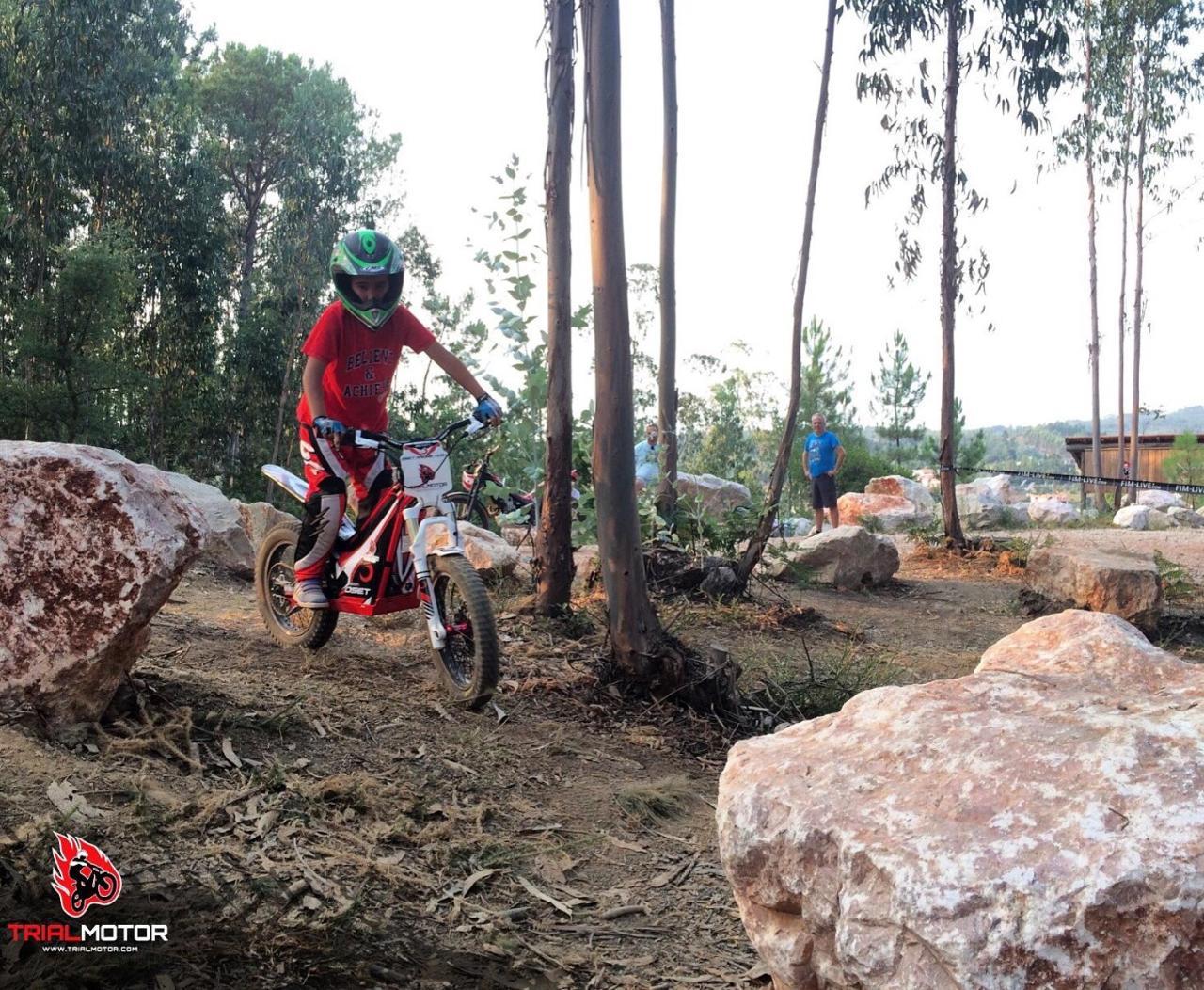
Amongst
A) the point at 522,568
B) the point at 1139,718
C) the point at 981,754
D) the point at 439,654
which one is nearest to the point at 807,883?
the point at 981,754

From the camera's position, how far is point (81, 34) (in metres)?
22.9

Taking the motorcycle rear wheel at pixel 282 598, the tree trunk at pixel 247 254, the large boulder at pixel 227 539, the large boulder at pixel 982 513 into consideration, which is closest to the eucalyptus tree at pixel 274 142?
the tree trunk at pixel 247 254

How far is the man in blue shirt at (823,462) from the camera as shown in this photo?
15.3 m

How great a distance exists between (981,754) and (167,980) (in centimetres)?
176

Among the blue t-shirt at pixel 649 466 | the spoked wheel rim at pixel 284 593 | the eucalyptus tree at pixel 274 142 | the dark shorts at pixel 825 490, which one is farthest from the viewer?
the eucalyptus tree at pixel 274 142

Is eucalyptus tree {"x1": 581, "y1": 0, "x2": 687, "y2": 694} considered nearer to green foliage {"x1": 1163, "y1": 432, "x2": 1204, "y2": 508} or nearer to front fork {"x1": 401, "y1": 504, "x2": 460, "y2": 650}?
front fork {"x1": 401, "y1": 504, "x2": 460, "y2": 650}

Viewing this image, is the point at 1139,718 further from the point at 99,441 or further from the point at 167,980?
the point at 99,441

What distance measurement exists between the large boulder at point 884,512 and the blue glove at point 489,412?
51.2ft

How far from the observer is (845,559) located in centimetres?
1028

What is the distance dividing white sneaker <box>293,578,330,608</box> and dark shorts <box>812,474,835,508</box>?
1099 cm

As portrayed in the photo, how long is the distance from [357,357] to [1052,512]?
812 inches

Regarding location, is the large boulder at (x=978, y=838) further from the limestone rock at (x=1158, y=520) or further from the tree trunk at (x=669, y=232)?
the limestone rock at (x=1158, y=520)

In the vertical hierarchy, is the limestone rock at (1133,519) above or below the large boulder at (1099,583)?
below

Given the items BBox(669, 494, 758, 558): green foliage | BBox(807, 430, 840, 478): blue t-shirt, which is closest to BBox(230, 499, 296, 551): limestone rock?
BBox(669, 494, 758, 558): green foliage
